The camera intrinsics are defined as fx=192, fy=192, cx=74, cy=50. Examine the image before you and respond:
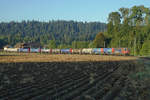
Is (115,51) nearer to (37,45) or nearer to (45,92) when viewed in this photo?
(45,92)

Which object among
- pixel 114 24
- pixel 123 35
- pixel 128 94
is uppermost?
pixel 114 24

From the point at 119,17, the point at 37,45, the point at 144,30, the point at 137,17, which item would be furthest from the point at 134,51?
the point at 37,45

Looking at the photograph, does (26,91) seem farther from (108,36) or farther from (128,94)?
(108,36)

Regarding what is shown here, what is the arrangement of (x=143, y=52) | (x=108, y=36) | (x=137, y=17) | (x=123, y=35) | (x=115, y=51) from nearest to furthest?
(x=143, y=52)
(x=115, y=51)
(x=137, y=17)
(x=123, y=35)
(x=108, y=36)

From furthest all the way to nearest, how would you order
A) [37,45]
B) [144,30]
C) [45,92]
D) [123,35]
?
[37,45]
[123,35]
[144,30]
[45,92]

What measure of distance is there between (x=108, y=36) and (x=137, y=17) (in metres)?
22.2

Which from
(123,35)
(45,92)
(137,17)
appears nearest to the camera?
(45,92)

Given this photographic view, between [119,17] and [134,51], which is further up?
[119,17]

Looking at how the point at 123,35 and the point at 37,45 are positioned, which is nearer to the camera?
the point at 123,35

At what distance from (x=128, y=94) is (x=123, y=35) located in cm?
8002

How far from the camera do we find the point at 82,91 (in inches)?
338

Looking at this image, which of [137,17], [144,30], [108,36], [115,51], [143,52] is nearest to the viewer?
[143,52]

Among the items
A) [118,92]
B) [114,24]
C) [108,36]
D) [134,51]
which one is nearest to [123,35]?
[114,24]

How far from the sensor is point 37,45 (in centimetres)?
17662
